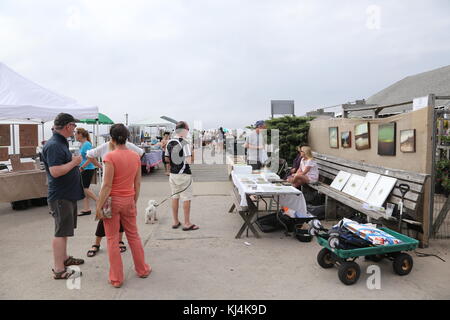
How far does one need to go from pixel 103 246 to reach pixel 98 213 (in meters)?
1.71

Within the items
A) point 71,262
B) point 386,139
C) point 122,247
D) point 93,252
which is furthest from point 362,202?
point 71,262

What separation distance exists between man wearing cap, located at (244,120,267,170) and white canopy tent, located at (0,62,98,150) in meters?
4.25

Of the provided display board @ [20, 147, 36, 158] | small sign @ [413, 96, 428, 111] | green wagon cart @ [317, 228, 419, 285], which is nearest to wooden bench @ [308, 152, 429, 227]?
green wagon cart @ [317, 228, 419, 285]

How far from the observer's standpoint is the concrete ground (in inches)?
133

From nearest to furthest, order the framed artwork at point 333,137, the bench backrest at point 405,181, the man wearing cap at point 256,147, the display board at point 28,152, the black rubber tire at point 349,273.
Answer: the black rubber tire at point 349,273 → the bench backrest at point 405,181 → the framed artwork at point 333,137 → the man wearing cap at point 256,147 → the display board at point 28,152

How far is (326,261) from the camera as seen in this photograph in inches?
157

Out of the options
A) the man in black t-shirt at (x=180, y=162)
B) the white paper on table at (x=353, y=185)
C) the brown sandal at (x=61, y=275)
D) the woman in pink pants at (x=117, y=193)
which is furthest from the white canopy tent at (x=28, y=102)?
the white paper on table at (x=353, y=185)

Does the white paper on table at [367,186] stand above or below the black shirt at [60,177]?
below

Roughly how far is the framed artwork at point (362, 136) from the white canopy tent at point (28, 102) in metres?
6.58

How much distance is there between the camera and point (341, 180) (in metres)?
6.69

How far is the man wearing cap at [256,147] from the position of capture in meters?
8.35

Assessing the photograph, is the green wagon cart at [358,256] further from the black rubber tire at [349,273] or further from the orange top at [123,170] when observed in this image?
the orange top at [123,170]

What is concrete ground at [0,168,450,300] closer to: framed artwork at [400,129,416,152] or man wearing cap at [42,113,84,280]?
man wearing cap at [42,113,84,280]

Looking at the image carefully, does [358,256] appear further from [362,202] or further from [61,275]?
[61,275]
